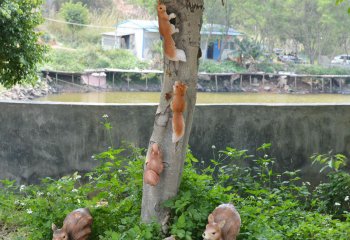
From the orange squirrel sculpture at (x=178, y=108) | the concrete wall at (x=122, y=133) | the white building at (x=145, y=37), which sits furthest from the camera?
the white building at (x=145, y=37)

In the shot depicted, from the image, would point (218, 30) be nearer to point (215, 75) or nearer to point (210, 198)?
point (215, 75)

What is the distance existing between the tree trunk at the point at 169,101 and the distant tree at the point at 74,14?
940 inches

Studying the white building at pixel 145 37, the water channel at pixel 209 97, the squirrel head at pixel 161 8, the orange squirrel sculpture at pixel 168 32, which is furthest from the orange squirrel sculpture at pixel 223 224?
the white building at pixel 145 37

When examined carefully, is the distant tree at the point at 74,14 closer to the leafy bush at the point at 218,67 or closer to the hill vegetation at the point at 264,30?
the hill vegetation at the point at 264,30

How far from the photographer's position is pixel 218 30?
26.0 m

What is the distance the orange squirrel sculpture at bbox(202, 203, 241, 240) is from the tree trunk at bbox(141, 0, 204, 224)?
33cm

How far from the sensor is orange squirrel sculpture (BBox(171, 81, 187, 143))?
8.63 feet

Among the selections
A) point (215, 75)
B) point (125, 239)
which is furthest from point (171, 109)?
point (215, 75)

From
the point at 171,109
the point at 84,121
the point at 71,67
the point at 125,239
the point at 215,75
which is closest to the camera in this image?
the point at 125,239

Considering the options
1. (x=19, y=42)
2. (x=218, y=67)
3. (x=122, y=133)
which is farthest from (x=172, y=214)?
(x=218, y=67)

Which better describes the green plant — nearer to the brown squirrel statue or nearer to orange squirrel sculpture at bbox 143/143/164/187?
orange squirrel sculpture at bbox 143/143/164/187

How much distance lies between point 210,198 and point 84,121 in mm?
2320

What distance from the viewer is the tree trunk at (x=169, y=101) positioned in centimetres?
269

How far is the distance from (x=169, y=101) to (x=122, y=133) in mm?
2145
